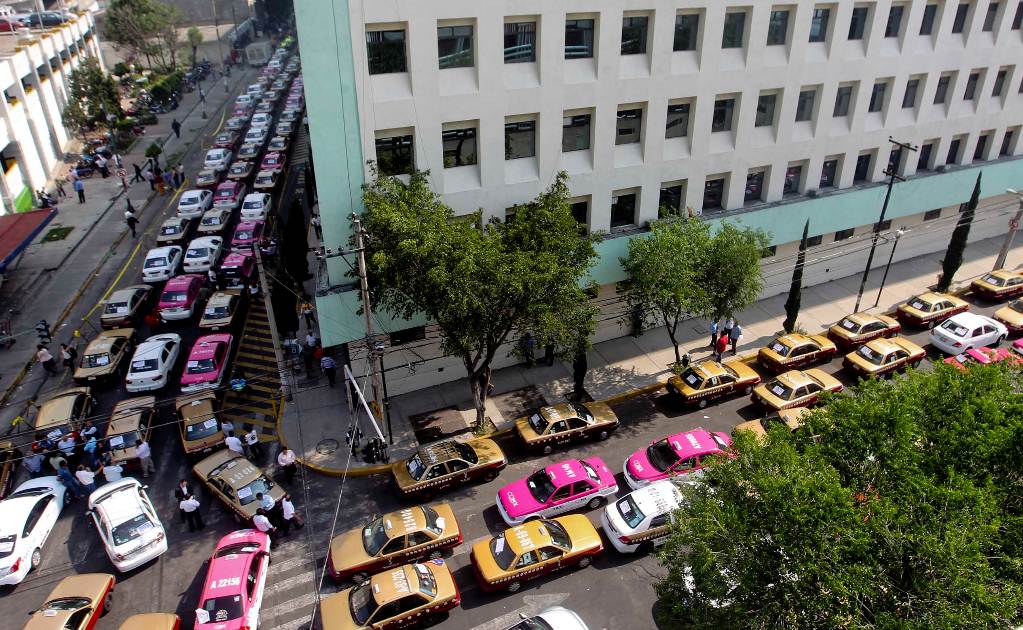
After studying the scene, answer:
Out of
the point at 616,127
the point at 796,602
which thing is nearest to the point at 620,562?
the point at 796,602

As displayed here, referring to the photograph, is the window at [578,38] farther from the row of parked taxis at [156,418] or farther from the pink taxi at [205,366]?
the pink taxi at [205,366]

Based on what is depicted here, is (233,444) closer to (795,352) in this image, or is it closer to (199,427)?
(199,427)

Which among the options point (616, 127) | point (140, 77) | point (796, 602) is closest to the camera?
point (796, 602)

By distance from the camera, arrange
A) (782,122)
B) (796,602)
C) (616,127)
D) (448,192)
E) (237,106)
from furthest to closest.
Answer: (237,106), (782,122), (616,127), (448,192), (796,602)

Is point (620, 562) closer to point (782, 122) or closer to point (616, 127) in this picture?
point (616, 127)

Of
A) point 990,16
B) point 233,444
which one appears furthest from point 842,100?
point 233,444

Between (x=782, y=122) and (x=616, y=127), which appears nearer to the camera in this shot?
(x=616, y=127)

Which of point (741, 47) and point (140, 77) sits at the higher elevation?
point (741, 47)
